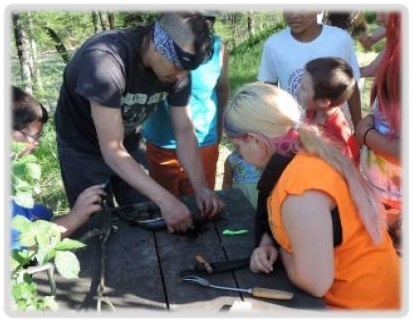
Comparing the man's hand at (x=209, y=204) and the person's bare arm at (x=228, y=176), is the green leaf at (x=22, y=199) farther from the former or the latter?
the person's bare arm at (x=228, y=176)

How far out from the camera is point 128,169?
2111mm

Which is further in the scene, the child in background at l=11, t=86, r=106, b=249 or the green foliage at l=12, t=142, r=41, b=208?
the child in background at l=11, t=86, r=106, b=249

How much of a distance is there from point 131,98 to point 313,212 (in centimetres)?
99

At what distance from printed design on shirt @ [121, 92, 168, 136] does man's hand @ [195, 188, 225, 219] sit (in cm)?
44

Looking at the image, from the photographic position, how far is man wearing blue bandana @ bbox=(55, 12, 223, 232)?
6.66 ft

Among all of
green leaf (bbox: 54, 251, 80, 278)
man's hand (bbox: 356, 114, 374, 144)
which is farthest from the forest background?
man's hand (bbox: 356, 114, 374, 144)

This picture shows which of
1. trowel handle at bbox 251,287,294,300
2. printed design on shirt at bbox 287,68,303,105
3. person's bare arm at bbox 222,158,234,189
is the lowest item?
person's bare arm at bbox 222,158,234,189

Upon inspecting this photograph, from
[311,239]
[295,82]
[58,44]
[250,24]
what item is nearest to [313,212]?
[311,239]

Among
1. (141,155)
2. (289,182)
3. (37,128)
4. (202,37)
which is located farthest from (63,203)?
(289,182)

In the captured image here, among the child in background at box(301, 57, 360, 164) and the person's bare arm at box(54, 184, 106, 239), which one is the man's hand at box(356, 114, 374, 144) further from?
the person's bare arm at box(54, 184, 106, 239)

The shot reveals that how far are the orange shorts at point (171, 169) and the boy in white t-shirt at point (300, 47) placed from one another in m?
0.54

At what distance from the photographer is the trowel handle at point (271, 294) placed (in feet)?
5.10

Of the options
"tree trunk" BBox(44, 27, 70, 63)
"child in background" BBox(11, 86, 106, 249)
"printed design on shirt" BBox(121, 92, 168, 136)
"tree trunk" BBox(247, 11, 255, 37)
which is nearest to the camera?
"child in background" BBox(11, 86, 106, 249)

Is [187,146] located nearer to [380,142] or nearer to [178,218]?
[178,218]
